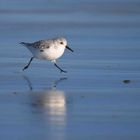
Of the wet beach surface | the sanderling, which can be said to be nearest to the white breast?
the sanderling

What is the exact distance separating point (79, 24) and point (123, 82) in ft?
25.3

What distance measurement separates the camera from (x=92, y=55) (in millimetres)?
16594

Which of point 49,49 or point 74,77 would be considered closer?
point 74,77

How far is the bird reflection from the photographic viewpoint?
11.2m

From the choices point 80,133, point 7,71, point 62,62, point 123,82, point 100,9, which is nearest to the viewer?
point 80,133

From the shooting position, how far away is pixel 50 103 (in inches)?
477

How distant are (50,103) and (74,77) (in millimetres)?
2363

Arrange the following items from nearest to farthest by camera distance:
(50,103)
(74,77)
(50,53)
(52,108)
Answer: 1. (52,108)
2. (50,103)
3. (74,77)
4. (50,53)

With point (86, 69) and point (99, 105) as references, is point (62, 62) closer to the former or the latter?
point (86, 69)

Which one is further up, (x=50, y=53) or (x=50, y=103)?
(x=50, y=53)

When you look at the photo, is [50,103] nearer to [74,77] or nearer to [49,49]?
[74,77]

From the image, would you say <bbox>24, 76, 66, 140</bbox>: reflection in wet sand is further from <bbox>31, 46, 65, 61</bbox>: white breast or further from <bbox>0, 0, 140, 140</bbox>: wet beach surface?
<bbox>31, 46, 65, 61</bbox>: white breast

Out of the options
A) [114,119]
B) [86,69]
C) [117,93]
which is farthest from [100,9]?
[114,119]

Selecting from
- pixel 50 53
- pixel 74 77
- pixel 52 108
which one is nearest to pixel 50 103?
pixel 52 108
